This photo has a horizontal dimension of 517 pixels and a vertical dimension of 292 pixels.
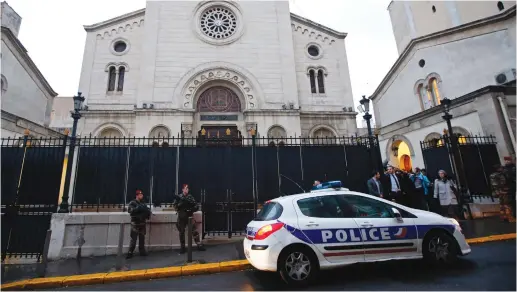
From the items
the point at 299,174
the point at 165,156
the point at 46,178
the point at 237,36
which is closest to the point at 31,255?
the point at 46,178

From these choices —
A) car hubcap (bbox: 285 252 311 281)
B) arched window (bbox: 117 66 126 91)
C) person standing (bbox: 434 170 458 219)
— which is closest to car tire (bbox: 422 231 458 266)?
car hubcap (bbox: 285 252 311 281)

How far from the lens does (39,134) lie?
55.9 ft

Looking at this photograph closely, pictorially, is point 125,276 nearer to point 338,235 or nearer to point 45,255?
point 45,255

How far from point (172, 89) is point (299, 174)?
13017 mm

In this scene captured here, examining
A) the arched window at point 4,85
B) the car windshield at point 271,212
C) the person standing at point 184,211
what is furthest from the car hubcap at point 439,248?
the arched window at point 4,85

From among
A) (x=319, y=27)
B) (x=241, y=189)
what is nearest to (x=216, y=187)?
(x=241, y=189)

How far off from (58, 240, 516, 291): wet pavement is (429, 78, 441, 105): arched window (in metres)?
14.1

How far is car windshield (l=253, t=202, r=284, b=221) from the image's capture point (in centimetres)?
459

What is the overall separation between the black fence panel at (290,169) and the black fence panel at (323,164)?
0.21 metres

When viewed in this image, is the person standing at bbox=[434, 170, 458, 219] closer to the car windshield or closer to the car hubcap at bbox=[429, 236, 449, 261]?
the car hubcap at bbox=[429, 236, 449, 261]

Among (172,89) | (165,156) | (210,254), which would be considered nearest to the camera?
(210,254)

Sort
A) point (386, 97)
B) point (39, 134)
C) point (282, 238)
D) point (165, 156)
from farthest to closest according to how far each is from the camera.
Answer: point (386, 97)
point (39, 134)
point (165, 156)
point (282, 238)

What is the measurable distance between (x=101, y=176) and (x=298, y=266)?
695 cm

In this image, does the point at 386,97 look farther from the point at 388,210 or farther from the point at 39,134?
the point at 39,134
